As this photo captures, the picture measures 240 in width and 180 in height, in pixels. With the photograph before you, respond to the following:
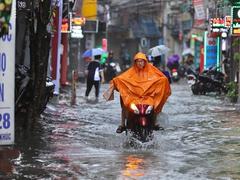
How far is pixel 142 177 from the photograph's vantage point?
8539 millimetres

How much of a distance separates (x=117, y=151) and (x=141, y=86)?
1.20 meters

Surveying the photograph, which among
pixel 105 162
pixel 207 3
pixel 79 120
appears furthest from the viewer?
pixel 207 3

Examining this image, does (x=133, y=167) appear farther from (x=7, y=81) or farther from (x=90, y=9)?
(x=90, y=9)

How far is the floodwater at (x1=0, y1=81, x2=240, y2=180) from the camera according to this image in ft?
29.0

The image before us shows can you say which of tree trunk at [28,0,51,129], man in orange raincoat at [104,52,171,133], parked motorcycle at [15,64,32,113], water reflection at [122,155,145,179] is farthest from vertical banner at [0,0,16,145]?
parked motorcycle at [15,64,32,113]

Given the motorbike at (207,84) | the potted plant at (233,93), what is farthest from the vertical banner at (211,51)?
the potted plant at (233,93)

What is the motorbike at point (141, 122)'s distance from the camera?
35.8ft

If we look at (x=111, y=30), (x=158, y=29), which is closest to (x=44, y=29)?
(x=111, y=30)

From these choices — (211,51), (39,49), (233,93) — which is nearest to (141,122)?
(39,49)

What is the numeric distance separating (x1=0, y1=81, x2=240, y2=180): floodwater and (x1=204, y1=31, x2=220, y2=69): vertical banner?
18.1 metres

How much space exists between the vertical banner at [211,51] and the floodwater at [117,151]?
713 inches

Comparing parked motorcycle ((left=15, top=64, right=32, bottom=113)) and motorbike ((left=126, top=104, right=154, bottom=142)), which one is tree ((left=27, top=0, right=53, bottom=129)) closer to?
parked motorcycle ((left=15, top=64, right=32, bottom=113))

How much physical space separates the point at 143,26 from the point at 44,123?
159 ft

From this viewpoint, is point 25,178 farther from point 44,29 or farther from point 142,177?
point 44,29
